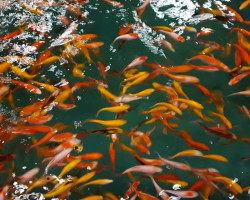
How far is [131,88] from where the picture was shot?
1.84 meters

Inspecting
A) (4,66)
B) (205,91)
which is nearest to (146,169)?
(205,91)

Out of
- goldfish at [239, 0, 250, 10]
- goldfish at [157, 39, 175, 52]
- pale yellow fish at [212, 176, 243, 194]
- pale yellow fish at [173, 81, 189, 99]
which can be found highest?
goldfish at [239, 0, 250, 10]

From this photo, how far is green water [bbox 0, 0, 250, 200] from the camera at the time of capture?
62.5 inches

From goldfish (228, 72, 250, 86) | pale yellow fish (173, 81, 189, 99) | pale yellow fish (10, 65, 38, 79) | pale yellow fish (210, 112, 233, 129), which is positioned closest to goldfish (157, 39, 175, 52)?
pale yellow fish (173, 81, 189, 99)

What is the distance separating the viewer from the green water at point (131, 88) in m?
1.59

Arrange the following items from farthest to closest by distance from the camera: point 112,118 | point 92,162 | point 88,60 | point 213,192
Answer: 1. point 88,60
2. point 112,118
3. point 92,162
4. point 213,192

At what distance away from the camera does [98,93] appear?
1.84 metres

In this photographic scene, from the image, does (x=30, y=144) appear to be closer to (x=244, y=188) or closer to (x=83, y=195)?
(x=83, y=195)

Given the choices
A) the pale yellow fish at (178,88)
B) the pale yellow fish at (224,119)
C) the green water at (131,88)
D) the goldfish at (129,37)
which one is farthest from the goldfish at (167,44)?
the pale yellow fish at (224,119)

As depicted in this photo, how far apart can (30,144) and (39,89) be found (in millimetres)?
376

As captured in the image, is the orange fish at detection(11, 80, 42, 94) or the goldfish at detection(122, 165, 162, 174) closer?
the goldfish at detection(122, 165, 162, 174)

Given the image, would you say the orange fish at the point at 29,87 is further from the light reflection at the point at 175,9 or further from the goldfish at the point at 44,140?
the light reflection at the point at 175,9

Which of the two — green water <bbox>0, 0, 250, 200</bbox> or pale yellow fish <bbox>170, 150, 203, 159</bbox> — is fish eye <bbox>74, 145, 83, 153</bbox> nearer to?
green water <bbox>0, 0, 250, 200</bbox>

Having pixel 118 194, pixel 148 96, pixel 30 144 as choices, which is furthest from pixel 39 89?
pixel 118 194
